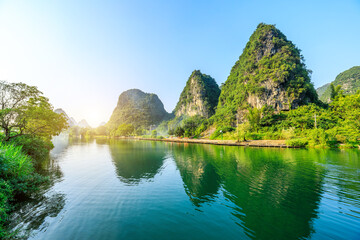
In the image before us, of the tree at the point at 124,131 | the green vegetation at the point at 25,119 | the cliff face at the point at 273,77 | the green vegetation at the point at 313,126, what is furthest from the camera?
the tree at the point at 124,131

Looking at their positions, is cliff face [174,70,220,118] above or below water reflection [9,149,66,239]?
above

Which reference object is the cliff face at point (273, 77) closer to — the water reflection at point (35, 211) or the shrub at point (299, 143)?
the shrub at point (299, 143)

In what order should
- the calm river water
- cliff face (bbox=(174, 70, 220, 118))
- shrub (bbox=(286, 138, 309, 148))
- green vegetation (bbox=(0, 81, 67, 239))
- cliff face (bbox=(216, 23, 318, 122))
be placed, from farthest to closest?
cliff face (bbox=(174, 70, 220, 118)), cliff face (bbox=(216, 23, 318, 122)), shrub (bbox=(286, 138, 309, 148)), green vegetation (bbox=(0, 81, 67, 239)), the calm river water

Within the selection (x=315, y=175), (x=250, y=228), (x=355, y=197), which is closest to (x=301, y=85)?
(x=315, y=175)

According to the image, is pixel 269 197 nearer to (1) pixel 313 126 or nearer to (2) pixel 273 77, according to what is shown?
(1) pixel 313 126

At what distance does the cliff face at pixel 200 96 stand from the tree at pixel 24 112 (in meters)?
126

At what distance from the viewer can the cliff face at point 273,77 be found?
65875 mm

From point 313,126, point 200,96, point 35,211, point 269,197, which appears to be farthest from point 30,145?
point 200,96

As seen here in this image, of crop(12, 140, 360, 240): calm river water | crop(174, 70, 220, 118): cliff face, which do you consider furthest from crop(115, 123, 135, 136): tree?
crop(12, 140, 360, 240): calm river water

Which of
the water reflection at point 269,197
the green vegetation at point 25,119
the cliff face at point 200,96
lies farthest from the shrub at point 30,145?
the cliff face at point 200,96

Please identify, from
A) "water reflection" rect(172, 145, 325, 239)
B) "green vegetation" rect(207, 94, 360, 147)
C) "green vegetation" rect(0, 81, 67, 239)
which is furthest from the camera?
"green vegetation" rect(207, 94, 360, 147)

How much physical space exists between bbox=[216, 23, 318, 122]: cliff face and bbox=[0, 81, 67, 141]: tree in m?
76.3

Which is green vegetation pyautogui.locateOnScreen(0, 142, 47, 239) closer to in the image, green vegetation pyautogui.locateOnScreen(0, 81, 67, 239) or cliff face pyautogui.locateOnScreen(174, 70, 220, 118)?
green vegetation pyautogui.locateOnScreen(0, 81, 67, 239)

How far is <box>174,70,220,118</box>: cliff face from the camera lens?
14088 centimetres
